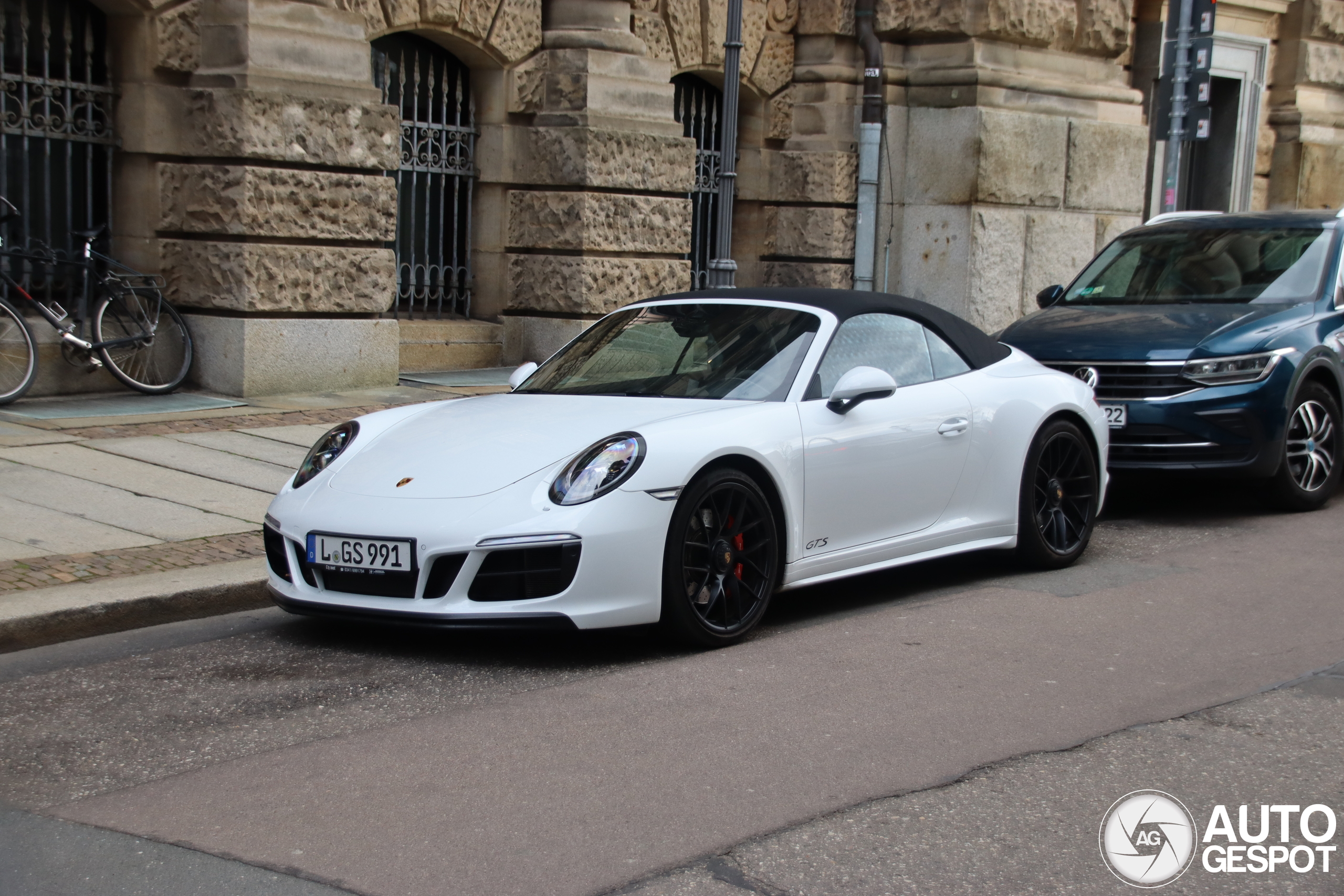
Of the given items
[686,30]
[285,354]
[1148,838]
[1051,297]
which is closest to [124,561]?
[1148,838]

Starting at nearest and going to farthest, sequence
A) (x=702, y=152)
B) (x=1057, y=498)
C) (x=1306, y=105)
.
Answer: (x=1057, y=498), (x=702, y=152), (x=1306, y=105)

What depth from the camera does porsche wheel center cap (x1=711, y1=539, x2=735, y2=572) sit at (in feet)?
18.6

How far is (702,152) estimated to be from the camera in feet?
51.7

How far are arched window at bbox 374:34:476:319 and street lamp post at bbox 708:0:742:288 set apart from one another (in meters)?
2.86

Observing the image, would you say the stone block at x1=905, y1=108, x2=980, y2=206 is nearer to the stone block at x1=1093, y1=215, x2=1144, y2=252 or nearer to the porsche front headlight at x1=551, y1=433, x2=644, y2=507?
the stone block at x1=1093, y1=215, x2=1144, y2=252

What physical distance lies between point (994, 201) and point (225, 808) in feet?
42.6

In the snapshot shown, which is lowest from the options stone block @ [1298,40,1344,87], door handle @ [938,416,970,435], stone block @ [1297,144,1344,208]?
door handle @ [938,416,970,435]

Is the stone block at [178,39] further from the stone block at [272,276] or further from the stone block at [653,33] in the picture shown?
the stone block at [653,33]

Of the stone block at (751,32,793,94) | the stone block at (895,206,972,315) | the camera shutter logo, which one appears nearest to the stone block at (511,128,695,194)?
the stone block at (751,32,793,94)

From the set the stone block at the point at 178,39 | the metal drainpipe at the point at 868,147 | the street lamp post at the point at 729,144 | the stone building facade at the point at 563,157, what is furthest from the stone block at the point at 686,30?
the stone block at the point at 178,39

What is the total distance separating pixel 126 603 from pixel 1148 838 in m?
3.77

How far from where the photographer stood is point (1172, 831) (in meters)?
3.97

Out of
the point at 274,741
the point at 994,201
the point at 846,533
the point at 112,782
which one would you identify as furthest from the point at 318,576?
the point at 994,201

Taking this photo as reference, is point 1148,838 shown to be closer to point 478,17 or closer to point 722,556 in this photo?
point 722,556
